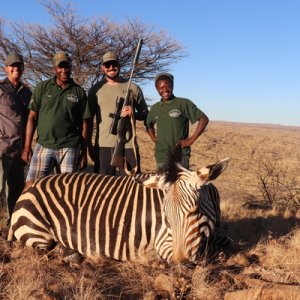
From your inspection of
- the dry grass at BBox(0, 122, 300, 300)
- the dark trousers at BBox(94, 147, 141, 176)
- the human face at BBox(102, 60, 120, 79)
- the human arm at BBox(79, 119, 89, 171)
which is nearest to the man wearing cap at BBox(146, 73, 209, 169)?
the dark trousers at BBox(94, 147, 141, 176)

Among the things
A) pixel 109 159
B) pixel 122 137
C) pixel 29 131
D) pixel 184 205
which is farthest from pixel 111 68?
pixel 184 205

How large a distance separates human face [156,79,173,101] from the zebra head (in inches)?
62.9

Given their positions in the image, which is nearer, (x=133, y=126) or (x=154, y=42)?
(x=133, y=126)

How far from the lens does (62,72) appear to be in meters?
4.49

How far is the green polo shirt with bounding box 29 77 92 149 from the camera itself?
446 cm

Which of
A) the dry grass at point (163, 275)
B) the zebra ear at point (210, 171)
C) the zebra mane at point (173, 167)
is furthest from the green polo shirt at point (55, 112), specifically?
the zebra ear at point (210, 171)

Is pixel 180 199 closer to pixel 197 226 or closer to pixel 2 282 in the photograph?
pixel 197 226

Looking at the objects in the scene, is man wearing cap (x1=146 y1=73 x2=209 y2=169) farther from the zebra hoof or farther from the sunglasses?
the zebra hoof

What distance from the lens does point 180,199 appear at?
10.0 ft

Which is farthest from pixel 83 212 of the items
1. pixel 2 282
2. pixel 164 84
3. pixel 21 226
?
pixel 164 84

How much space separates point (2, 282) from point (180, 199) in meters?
1.42

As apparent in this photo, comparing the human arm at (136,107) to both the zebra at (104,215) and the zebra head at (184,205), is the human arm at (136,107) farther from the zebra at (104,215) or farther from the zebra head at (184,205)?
the zebra head at (184,205)

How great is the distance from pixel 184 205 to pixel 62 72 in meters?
2.22

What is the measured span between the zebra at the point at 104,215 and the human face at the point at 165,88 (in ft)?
3.87
